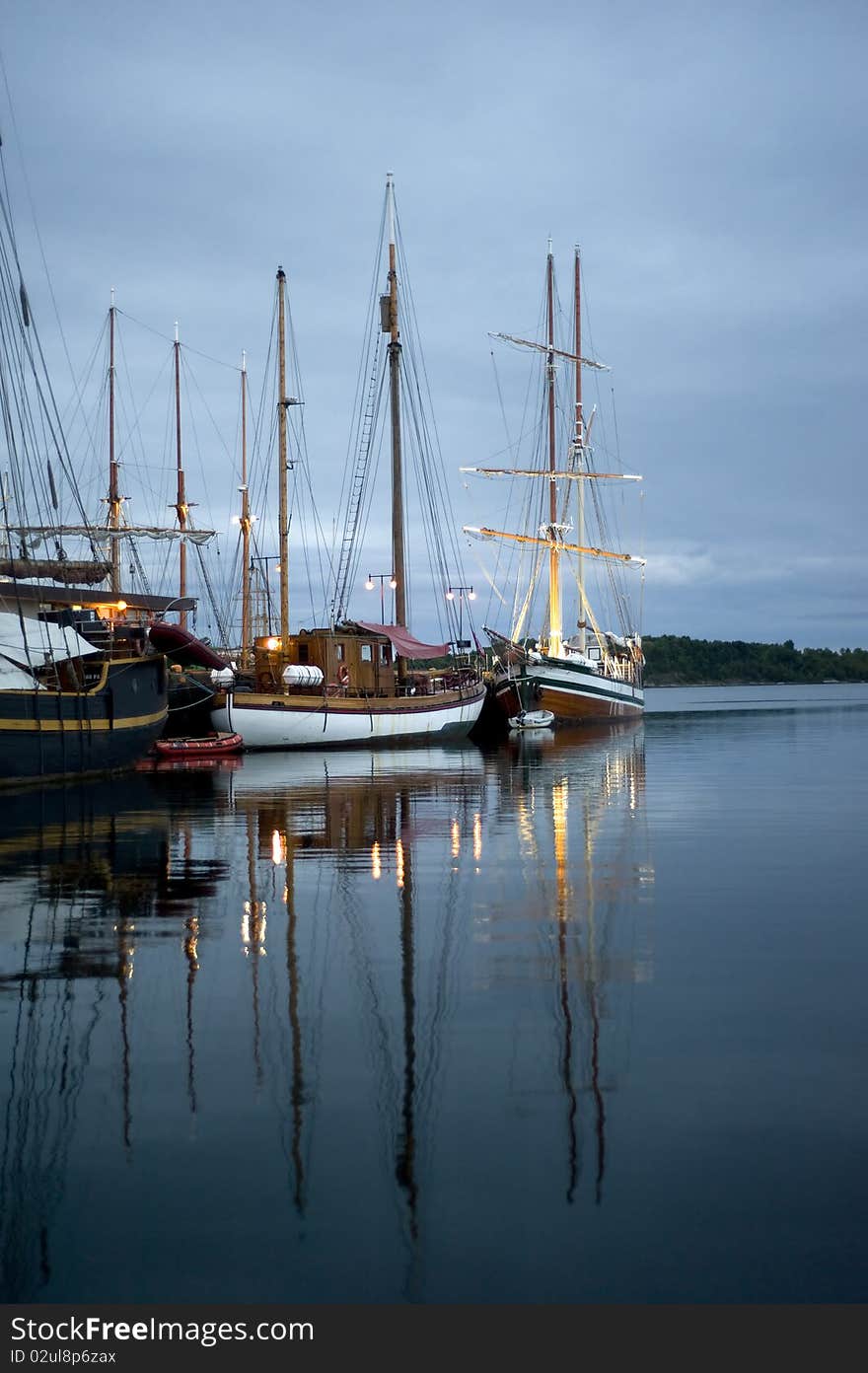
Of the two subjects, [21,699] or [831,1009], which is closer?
[831,1009]

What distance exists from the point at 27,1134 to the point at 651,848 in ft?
42.4

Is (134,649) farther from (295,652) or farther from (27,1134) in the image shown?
(27,1134)

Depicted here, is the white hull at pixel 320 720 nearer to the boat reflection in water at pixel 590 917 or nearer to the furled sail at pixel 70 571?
the furled sail at pixel 70 571

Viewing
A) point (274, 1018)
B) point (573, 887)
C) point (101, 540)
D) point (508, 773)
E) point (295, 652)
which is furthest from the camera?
point (101, 540)

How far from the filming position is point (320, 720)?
48219mm

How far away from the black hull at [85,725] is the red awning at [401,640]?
52.8ft

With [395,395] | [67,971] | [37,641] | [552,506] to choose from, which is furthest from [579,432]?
[67,971]

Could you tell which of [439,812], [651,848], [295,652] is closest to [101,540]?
[295,652]

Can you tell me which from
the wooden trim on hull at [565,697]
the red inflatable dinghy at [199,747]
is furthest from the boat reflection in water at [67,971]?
the wooden trim on hull at [565,697]

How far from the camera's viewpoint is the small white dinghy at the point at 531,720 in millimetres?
67938

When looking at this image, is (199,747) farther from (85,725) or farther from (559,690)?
(559,690)

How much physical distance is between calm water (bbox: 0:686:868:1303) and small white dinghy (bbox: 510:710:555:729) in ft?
166

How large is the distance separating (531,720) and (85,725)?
3939 cm

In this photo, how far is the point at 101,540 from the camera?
6631 cm
